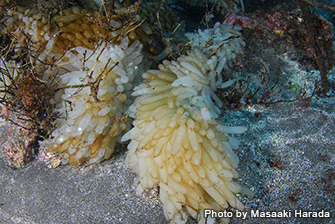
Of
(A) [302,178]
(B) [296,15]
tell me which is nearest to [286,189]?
(A) [302,178]

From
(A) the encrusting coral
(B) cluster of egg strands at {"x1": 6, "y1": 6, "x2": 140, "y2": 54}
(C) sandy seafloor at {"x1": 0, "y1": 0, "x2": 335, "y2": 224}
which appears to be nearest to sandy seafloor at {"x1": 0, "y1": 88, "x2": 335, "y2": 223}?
(C) sandy seafloor at {"x1": 0, "y1": 0, "x2": 335, "y2": 224}

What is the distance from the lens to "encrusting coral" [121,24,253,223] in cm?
Answer: 198

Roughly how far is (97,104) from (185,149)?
1.07 metres

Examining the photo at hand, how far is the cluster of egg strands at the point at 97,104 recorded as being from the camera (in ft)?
8.31

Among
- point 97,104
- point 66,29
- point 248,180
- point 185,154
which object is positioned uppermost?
A: point 66,29

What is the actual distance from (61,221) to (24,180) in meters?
0.77

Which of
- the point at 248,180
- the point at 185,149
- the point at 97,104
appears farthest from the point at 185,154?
the point at 97,104

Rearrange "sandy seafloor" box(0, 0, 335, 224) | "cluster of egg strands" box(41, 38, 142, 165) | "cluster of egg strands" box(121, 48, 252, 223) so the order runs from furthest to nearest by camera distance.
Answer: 1. "cluster of egg strands" box(41, 38, 142, 165)
2. "sandy seafloor" box(0, 0, 335, 224)
3. "cluster of egg strands" box(121, 48, 252, 223)

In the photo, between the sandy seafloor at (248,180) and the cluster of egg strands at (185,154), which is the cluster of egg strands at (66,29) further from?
the sandy seafloor at (248,180)

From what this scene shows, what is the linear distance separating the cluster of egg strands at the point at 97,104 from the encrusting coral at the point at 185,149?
35cm

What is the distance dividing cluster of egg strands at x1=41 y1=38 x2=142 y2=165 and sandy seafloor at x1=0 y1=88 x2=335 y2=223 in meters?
0.24

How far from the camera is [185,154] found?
1.98 m

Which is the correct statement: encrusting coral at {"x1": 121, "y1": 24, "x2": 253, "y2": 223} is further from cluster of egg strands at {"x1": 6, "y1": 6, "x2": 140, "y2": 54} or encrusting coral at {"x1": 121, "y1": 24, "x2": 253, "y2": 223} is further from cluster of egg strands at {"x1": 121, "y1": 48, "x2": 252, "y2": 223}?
cluster of egg strands at {"x1": 6, "y1": 6, "x2": 140, "y2": 54}

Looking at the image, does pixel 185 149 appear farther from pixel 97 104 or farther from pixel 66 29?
pixel 66 29
